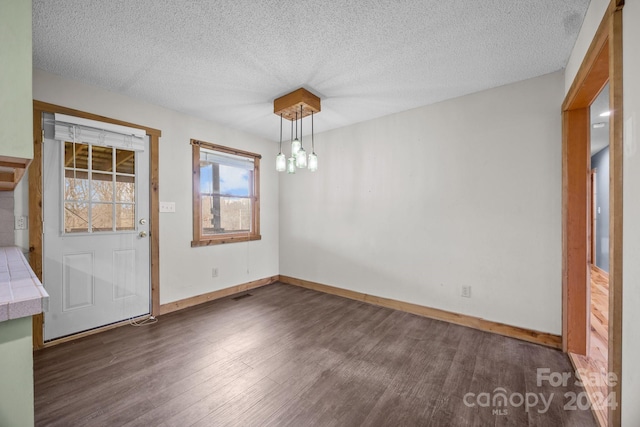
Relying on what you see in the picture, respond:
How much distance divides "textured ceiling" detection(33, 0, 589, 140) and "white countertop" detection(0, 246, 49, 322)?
1.67 metres

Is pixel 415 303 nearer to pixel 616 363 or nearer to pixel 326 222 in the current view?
pixel 326 222

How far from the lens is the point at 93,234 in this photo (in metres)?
2.68

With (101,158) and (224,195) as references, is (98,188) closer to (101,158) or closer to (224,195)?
(101,158)

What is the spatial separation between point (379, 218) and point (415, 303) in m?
1.16

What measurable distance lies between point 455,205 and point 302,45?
7.44 ft

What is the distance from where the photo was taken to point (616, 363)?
122 cm

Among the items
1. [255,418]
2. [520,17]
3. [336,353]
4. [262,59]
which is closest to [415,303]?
[336,353]

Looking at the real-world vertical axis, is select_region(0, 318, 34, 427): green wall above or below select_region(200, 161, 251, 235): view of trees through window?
below

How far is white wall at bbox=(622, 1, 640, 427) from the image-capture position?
109 cm

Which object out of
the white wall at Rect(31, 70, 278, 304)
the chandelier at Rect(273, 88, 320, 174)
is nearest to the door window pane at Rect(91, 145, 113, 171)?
the white wall at Rect(31, 70, 278, 304)

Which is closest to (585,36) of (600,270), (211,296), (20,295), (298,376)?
(298,376)

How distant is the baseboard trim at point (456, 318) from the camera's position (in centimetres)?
243

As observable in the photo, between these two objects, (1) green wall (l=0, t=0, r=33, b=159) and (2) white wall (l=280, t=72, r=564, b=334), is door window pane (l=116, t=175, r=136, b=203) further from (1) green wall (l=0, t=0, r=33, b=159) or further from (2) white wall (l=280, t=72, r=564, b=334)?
(2) white wall (l=280, t=72, r=564, b=334)

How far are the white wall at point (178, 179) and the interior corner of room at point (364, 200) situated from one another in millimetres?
18
